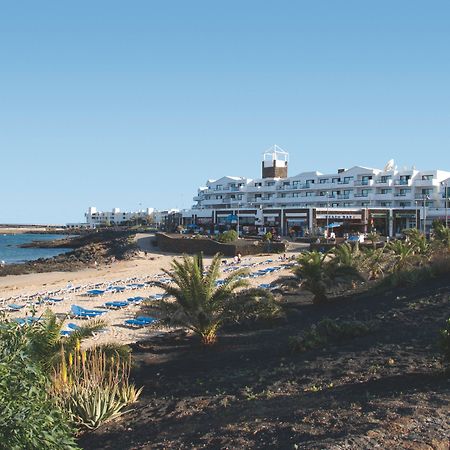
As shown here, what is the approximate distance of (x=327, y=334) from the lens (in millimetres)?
11219

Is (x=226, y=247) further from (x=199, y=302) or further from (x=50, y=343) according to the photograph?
(x=50, y=343)

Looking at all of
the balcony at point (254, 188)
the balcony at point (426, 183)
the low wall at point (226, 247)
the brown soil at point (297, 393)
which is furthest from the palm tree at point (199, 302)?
the balcony at point (254, 188)

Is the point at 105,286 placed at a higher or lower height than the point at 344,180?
lower

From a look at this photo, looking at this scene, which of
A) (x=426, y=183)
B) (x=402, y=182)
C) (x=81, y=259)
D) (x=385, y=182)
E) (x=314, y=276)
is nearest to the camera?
(x=314, y=276)

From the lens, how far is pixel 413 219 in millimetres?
64188

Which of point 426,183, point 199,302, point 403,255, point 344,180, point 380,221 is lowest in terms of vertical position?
point 199,302

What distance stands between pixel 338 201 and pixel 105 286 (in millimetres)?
50386

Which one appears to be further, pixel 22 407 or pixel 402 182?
pixel 402 182

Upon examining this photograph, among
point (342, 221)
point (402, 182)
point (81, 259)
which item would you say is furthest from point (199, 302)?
point (402, 182)

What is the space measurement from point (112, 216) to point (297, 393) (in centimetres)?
16772

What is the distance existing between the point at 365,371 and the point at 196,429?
10.2 feet

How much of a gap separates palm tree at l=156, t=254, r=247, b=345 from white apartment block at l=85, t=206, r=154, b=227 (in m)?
140

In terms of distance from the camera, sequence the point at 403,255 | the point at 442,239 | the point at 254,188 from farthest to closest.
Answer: the point at 254,188 → the point at 442,239 → the point at 403,255

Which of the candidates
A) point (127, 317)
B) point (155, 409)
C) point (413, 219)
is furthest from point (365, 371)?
point (413, 219)
